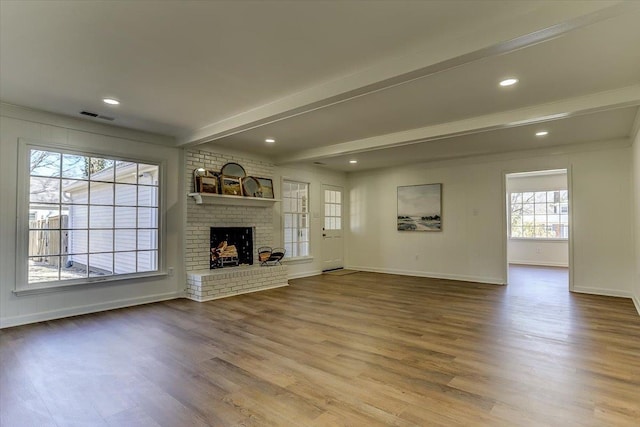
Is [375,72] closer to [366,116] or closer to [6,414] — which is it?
[366,116]

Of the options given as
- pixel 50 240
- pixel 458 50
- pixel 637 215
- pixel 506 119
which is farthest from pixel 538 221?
pixel 50 240

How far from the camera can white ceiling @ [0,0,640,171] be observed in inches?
88.3

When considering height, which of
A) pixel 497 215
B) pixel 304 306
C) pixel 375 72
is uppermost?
pixel 375 72

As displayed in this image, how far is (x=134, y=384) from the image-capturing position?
2.49 meters

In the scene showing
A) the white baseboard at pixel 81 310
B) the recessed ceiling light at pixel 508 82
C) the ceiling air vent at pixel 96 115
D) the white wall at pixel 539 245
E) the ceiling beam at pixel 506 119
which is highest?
the ceiling air vent at pixel 96 115

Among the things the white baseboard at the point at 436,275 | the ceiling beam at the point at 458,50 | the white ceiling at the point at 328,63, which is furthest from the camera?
the white baseboard at the point at 436,275

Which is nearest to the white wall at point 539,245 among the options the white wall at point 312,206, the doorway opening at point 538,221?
the doorway opening at point 538,221

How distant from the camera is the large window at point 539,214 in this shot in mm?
9398

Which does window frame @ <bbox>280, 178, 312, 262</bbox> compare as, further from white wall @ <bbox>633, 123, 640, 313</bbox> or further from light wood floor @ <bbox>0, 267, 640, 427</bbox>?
white wall @ <bbox>633, 123, 640, 313</bbox>

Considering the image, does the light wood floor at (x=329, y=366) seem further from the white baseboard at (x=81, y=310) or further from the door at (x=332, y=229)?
the door at (x=332, y=229)

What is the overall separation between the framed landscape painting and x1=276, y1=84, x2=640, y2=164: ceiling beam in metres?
2.55

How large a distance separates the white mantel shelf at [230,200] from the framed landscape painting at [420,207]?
9.90ft

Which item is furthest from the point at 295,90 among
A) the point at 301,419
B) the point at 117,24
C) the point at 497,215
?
the point at 497,215

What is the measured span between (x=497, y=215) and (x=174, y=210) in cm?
595
